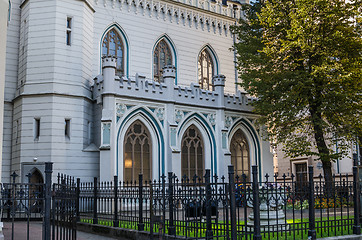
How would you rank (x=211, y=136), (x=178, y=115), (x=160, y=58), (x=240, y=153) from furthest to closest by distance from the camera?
(x=160, y=58)
(x=240, y=153)
(x=211, y=136)
(x=178, y=115)

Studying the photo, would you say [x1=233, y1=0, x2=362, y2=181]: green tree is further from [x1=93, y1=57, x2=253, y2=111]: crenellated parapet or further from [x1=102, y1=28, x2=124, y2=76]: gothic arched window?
[x1=102, y1=28, x2=124, y2=76]: gothic arched window

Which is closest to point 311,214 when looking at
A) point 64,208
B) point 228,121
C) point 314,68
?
point 64,208

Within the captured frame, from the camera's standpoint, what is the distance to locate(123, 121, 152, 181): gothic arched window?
2098 cm

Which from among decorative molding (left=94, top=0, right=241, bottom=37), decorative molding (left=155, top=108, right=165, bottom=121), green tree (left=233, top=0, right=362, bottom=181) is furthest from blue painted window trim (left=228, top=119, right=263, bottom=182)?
decorative molding (left=94, top=0, right=241, bottom=37)

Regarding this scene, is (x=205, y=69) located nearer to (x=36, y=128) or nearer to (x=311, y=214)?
(x=36, y=128)

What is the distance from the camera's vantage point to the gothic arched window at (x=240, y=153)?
25.6 m

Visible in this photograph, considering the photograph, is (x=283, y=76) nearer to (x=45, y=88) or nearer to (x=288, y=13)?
(x=288, y=13)

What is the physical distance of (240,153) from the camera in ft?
84.8

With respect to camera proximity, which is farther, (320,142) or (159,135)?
(159,135)

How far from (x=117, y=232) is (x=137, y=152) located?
8012 mm

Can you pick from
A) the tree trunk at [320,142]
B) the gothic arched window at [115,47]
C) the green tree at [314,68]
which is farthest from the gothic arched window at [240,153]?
the gothic arched window at [115,47]

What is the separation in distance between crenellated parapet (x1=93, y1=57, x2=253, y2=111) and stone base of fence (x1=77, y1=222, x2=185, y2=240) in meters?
7.15

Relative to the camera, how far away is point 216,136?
79.3ft

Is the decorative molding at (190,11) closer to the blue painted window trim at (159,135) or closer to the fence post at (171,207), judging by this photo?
the blue painted window trim at (159,135)
